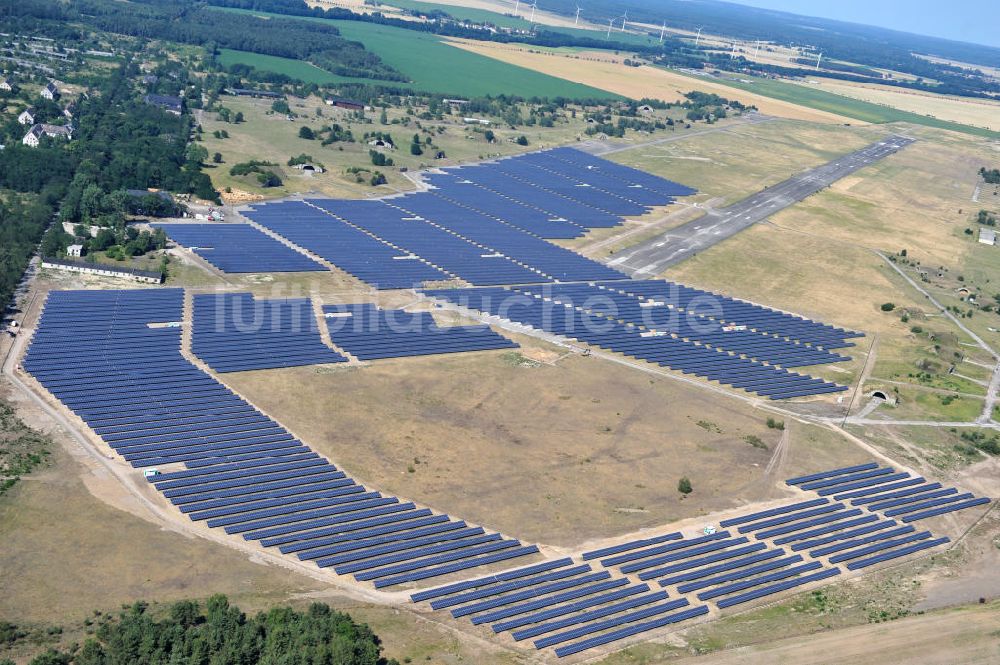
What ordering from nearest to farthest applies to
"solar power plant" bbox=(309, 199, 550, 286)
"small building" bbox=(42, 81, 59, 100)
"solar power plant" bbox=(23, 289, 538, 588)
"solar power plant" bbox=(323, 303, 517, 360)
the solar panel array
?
"solar power plant" bbox=(23, 289, 538, 588) → "solar power plant" bbox=(323, 303, 517, 360) → "solar power plant" bbox=(309, 199, 550, 286) → the solar panel array → "small building" bbox=(42, 81, 59, 100)

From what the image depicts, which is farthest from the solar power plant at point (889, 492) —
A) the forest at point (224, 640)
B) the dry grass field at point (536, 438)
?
the forest at point (224, 640)

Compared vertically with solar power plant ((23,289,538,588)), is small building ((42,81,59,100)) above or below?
above

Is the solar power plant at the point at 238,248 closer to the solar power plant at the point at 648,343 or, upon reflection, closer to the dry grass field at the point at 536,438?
the solar power plant at the point at 648,343

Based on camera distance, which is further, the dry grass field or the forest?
the dry grass field

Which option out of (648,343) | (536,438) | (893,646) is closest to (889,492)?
(893,646)

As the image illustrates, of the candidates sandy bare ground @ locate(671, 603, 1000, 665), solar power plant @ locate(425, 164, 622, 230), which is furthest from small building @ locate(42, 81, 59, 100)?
sandy bare ground @ locate(671, 603, 1000, 665)

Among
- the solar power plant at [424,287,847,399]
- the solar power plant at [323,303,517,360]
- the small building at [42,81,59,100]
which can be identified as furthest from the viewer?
the small building at [42,81,59,100]

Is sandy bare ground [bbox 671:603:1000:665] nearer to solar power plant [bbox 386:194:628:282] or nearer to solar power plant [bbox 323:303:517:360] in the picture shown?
solar power plant [bbox 323:303:517:360]
